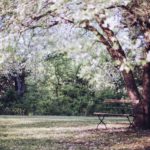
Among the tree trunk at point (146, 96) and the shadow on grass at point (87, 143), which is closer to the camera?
the shadow on grass at point (87, 143)

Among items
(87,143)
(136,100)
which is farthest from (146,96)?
(87,143)

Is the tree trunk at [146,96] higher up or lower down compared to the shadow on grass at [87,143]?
higher up

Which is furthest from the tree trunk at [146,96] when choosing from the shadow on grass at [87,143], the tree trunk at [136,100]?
the shadow on grass at [87,143]

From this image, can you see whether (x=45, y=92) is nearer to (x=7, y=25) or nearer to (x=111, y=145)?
(x=111, y=145)

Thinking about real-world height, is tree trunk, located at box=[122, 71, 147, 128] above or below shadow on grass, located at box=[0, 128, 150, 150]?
above

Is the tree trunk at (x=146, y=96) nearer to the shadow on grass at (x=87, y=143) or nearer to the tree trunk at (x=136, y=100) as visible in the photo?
the tree trunk at (x=136, y=100)

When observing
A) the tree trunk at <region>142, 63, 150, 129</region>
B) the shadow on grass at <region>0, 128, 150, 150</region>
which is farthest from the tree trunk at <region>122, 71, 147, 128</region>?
the shadow on grass at <region>0, 128, 150, 150</region>

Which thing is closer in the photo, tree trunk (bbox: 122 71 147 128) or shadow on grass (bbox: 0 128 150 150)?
shadow on grass (bbox: 0 128 150 150)

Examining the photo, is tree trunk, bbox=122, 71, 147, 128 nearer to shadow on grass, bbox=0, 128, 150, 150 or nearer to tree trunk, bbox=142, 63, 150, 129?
tree trunk, bbox=142, 63, 150, 129

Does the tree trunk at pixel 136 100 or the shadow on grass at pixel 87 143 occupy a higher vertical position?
the tree trunk at pixel 136 100

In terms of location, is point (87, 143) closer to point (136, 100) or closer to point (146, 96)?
point (136, 100)

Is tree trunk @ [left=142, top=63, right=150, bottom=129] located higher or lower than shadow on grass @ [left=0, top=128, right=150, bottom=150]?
higher

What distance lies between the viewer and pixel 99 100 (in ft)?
149

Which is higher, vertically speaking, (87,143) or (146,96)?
(146,96)
